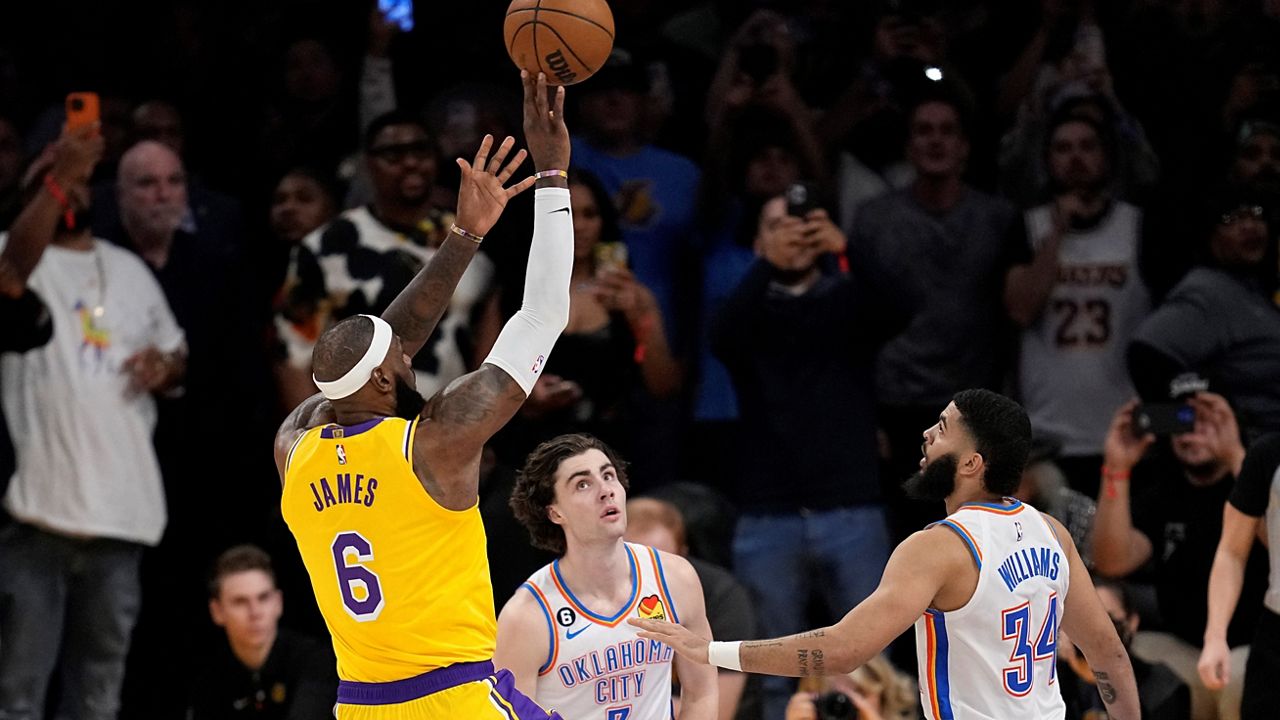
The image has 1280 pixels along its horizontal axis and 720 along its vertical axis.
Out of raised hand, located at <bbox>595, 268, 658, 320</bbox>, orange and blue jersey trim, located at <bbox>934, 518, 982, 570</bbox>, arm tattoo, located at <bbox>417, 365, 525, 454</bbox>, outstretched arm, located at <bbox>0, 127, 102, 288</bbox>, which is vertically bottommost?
orange and blue jersey trim, located at <bbox>934, 518, 982, 570</bbox>

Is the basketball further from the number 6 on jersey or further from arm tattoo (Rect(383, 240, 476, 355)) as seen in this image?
the number 6 on jersey

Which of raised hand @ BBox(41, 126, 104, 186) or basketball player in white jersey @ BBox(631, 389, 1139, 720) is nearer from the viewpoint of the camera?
basketball player in white jersey @ BBox(631, 389, 1139, 720)

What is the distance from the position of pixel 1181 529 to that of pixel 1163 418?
68 cm

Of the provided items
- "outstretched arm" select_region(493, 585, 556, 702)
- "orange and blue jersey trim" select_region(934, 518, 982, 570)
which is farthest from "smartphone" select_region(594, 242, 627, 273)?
"orange and blue jersey trim" select_region(934, 518, 982, 570)

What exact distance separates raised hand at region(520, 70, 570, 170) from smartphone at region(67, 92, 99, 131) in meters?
3.49

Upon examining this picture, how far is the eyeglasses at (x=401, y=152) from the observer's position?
326 inches

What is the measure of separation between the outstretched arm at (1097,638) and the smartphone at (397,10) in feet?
18.1

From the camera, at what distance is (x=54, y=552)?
26.0 feet

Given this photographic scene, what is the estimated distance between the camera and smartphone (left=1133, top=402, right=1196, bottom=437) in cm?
780

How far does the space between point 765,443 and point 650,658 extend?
85.3 inches

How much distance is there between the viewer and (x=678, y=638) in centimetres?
506

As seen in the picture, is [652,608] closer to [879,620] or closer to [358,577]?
[879,620]

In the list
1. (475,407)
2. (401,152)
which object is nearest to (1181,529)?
(401,152)

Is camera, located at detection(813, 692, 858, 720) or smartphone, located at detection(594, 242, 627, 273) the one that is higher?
smartphone, located at detection(594, 242, 627, 273)
